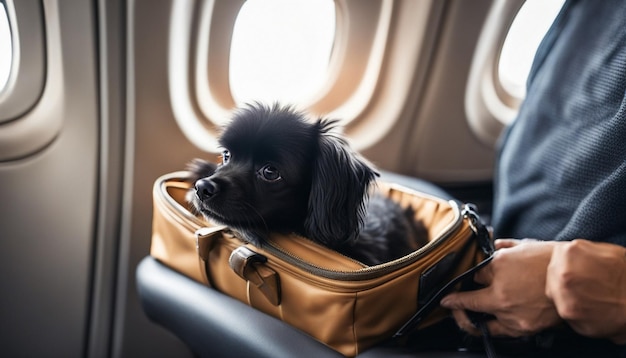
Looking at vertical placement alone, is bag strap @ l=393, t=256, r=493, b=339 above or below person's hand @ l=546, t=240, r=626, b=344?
below

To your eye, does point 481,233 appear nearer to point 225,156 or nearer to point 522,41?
point 225,156

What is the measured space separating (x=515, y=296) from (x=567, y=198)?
30 centimetres

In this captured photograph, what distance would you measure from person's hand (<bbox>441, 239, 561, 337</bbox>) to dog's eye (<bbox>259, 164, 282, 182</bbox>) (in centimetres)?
40

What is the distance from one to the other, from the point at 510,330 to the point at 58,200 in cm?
111

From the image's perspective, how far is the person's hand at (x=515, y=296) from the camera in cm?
91

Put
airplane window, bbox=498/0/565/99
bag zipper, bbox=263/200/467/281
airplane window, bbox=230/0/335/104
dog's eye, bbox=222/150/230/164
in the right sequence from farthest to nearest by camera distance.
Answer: airplane window, bbox=498/0/565/99, airplane window, bbox=230/0/335/104, dog's eye, bbox=222/150/230/164, bag zipper, bbox=263/200/467/281

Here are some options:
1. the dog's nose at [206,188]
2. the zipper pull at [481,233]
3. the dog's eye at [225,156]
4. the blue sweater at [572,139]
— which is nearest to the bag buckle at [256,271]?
the dog's nose at [206,188]

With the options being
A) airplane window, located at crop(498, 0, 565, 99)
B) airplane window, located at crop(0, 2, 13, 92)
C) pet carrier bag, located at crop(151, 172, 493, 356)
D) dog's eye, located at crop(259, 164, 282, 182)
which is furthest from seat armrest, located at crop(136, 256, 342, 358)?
airplane window, located at crop(498, 0, 565, 99)

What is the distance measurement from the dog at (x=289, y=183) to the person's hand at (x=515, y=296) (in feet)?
0.77

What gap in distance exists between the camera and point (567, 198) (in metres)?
1.09

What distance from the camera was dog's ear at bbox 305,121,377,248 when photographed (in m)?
1.02

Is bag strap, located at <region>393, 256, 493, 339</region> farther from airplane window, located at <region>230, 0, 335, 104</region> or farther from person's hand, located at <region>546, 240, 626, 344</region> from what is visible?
airplane window, located at <region>230, 0, 335, 104</region>

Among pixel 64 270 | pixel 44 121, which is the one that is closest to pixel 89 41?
pixel 44 121

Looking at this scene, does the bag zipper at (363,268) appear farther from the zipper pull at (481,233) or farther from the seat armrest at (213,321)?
the seat armrest at (213,321)
